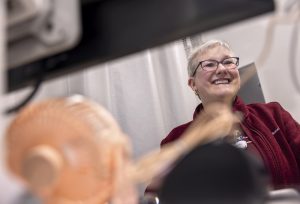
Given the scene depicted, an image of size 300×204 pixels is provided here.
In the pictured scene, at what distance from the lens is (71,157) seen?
11.4 inches

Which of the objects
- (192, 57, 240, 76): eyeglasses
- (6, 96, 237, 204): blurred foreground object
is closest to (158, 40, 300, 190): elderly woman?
(192, 57, 240, 76): eyeglasses

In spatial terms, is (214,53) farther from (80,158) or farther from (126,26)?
(80,158)

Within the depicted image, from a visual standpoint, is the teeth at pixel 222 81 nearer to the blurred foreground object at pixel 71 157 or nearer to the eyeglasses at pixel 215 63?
the eyeglasses at pixel 215 63

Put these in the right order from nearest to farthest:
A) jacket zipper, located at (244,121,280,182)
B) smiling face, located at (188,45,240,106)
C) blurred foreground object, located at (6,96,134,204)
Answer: blurred foreground object, located at (6,96,134,204) → jacket zipper, located at (244,121,280,182) → smiling face, located at (188,45,240,106)

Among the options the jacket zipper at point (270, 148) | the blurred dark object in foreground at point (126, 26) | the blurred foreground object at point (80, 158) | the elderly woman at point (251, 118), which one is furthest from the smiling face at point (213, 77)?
the blurred foreground object at point (80, 158)

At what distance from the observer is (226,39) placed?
58.0 inches

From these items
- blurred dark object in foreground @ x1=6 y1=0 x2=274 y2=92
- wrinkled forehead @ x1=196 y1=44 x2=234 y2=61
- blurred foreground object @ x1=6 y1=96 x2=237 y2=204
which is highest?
→ wrinkled forehead @ x1=196 y1=44 x2=234 y2=61

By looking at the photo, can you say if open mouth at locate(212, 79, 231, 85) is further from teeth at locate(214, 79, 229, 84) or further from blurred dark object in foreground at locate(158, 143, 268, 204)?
blurred dark object in foreground at locate(158, 143, 268, 204)

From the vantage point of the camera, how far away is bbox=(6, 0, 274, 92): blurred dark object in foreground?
0.38m

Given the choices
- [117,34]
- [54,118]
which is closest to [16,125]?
[54,118]

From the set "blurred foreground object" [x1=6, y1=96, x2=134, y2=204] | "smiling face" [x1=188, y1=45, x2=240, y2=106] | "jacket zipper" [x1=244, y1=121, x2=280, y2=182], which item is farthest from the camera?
"smiling face" [x1=188, y1=45, x2=240, y2=106]

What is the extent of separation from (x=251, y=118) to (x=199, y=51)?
1.14ft

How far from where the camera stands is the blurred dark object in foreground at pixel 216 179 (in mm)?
291

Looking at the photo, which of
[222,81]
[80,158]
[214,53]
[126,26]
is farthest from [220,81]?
[80,158]
